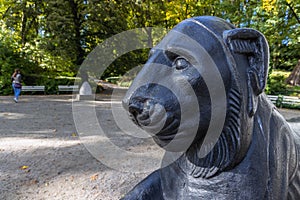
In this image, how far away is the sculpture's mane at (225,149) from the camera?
2.95ft

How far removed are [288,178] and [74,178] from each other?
3.36m

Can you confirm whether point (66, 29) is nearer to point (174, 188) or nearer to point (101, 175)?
point (101, 175)

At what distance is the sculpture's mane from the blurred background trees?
12102 millimetres

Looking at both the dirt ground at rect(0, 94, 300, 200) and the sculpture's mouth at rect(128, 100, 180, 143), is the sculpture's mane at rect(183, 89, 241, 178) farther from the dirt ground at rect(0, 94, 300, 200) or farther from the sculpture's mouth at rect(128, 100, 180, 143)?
the dirt ground at rect(0, 94, 300, 200)

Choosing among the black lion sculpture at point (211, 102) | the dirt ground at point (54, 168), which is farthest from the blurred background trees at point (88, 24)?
the black lion sculpture at point (211, 102)

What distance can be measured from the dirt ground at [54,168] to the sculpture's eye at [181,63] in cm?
100

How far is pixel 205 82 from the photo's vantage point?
35.0 inches

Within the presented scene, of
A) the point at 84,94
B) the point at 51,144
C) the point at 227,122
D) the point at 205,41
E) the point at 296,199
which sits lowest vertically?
the point at 84,94

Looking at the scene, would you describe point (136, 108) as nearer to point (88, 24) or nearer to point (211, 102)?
point (211, 102)

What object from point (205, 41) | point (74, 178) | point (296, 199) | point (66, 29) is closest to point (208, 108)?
point (205, 41)

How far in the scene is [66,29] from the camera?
15.0m

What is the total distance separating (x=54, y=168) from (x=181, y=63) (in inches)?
157

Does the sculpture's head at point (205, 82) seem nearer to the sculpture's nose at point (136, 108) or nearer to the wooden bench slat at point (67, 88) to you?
the sculpture's nose at point (136, 108)

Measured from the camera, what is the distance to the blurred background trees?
13445 mm
